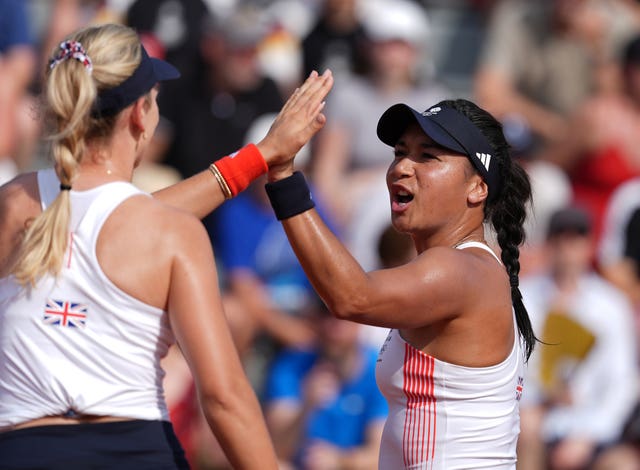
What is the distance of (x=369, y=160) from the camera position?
733 cm

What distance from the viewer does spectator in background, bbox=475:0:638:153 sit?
793 centimetres

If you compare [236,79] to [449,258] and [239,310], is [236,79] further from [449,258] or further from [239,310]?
[449,258]

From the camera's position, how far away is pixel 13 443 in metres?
2.81

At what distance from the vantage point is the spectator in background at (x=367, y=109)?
7.19m

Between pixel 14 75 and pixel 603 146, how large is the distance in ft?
Result: 12.9

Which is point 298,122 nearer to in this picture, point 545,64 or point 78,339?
point 78,339

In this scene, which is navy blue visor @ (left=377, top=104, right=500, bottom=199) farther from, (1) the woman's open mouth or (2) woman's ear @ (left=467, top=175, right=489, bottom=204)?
(1) the woman's open mouth

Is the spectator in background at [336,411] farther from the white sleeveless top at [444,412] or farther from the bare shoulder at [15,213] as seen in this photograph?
the bare shoulder at [15,213]

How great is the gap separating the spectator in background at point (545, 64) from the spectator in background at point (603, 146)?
36 centimetres

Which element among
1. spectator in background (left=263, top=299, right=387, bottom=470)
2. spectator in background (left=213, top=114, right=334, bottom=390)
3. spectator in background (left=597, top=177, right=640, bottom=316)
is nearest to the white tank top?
spectator in background (left=263, top=299, right=387, bottom=470)

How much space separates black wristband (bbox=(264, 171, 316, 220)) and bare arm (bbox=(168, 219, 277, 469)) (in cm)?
22

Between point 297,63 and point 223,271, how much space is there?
2.14 metres

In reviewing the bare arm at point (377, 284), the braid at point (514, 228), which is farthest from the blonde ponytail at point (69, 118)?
the braid at point (514, 228)

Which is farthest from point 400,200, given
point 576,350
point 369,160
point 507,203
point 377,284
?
point 369,160
